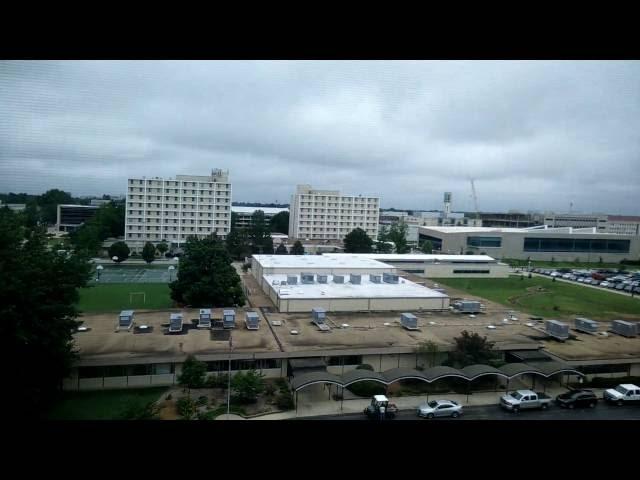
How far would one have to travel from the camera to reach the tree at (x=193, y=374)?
3.68m

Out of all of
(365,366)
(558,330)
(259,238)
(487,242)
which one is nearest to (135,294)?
(365,366)

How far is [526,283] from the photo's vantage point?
426 inches

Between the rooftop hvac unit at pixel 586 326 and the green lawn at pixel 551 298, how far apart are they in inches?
45.0

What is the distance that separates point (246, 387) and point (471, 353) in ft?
7.13

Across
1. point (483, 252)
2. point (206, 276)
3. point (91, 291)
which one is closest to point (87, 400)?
point (206, 276)

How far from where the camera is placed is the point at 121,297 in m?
7.47

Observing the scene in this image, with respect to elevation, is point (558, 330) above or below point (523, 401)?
above

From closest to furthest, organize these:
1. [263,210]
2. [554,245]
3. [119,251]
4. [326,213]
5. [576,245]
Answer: [119,251], [576,245], [554,245], [326,213], [263,210]

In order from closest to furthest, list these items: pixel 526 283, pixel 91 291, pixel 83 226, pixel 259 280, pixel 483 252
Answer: pixel 91 291
pixel 259 280
pixel 526 283
pixel 83 226
pixel 483 252

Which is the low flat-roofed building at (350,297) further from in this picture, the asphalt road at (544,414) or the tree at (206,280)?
the asphalt road at (544,414)

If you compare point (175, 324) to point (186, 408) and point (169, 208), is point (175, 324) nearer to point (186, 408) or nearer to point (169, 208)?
point (186, 408)

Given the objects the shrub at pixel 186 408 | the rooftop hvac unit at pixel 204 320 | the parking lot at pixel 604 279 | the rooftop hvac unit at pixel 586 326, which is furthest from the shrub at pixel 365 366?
the parking lot at pixel 604 279
